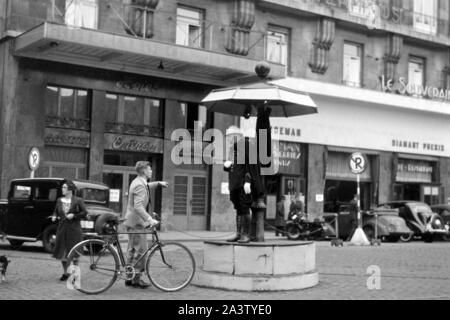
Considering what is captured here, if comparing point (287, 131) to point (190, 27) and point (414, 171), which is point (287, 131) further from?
point (414, 171)

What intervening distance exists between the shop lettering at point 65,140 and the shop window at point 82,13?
4.02 meters

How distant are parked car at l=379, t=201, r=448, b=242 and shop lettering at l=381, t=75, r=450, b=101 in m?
9.42

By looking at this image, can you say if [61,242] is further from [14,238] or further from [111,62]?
[111,62]

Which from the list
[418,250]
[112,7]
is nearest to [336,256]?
[418,250]

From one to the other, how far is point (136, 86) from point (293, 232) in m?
8.19

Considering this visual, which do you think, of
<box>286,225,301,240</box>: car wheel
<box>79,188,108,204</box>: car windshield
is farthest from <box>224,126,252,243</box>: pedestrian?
<box>286,225,301,240</box>: car wheel

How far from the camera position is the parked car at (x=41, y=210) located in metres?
16.5

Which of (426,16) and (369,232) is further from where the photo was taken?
(426,16)

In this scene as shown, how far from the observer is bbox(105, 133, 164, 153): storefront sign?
79.5ft

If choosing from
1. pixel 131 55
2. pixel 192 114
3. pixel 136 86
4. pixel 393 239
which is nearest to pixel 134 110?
pixel 136 86

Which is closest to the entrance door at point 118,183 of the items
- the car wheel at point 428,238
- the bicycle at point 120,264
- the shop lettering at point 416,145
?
the car wheel at point 428,238

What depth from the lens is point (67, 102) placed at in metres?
23.6

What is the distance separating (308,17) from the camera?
29.9 m

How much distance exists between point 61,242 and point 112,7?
14.8 meters
